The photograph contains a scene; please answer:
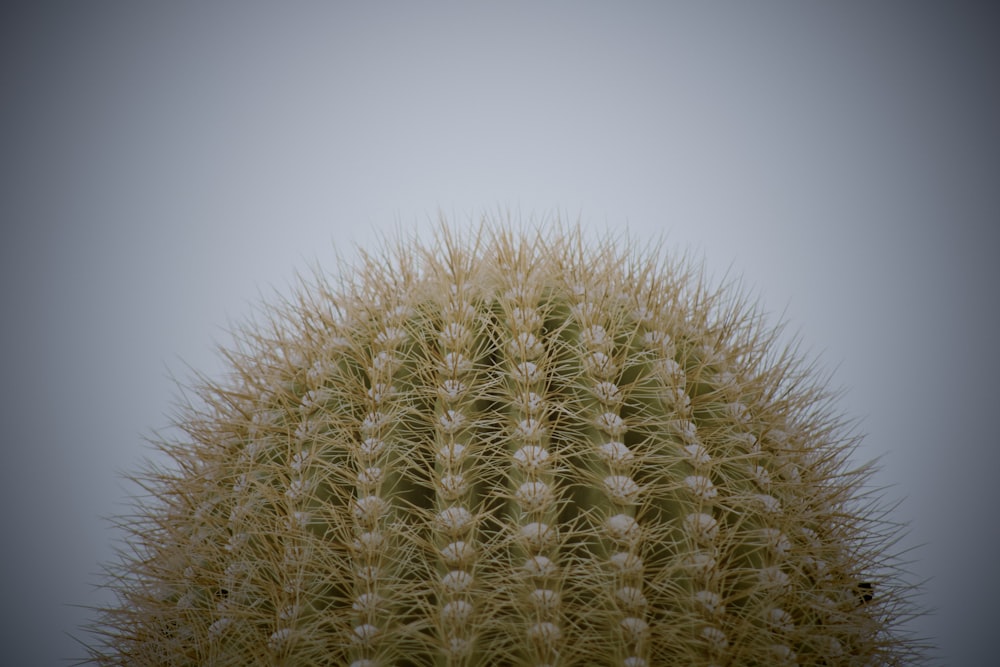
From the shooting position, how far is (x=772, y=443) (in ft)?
1.42

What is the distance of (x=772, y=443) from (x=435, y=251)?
0.76 feet

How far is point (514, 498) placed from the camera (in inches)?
14.8

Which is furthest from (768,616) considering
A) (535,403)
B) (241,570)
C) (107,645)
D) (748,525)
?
(107,645)

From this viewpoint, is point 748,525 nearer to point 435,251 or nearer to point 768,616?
point 768,616

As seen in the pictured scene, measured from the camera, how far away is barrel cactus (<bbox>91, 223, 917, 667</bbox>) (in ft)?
1.18

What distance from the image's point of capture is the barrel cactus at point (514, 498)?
0.36m

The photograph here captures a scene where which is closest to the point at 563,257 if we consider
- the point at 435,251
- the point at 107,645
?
the point at 435,251

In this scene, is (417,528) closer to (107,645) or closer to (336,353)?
(336,353)

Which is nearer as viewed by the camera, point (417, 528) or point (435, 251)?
point (417, 528)

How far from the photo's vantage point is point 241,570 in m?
0.38

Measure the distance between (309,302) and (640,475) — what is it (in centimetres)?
24

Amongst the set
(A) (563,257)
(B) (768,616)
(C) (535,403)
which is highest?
(A) (563,257)

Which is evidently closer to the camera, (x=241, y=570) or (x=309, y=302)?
(x=241, y=570)

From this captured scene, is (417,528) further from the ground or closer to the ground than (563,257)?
closer to the ground
